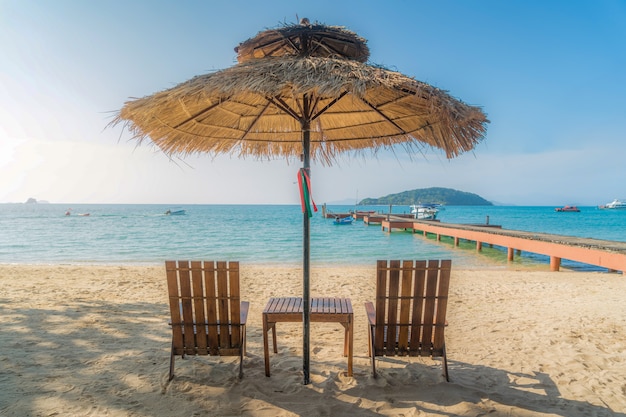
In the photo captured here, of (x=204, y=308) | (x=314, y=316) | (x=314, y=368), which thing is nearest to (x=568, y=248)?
(x=314, y=368)

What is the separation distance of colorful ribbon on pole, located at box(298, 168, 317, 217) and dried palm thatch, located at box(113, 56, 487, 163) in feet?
1.82

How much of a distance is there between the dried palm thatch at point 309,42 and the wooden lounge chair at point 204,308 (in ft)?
6.45

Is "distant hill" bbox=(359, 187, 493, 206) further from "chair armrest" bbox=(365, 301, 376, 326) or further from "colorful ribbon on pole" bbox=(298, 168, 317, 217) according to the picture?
"colorful ribbon on pole" bbox=(298, 168, 317, 217)

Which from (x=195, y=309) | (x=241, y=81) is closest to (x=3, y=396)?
(x=195, y=309)

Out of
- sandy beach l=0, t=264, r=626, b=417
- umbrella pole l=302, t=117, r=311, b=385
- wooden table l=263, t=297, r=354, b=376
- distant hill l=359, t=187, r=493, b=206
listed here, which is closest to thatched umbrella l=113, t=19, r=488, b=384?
umbrella pole l=302, t=117, r=311, b=385

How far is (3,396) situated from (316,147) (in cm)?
376

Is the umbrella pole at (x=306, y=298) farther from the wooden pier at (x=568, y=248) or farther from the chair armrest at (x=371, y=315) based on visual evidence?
the wooden pier at (x=568, y=248)

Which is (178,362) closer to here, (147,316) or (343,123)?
(147,316)

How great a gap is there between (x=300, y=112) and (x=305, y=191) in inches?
34.0

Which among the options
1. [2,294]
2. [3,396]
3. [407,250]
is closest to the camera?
[3,396]

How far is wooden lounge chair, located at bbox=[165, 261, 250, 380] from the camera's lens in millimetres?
2838

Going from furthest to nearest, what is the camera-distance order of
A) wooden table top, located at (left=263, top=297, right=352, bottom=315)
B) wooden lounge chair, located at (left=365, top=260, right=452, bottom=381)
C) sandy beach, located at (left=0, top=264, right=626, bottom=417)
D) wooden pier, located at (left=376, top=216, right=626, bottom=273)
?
wooden pier, located at (left=376, top=216, right=626, bottom=273), wooden table top, located at (left=263, top=297, right=352, bottom=315), wooden lounge chair, located at (left=365, top=260, right=452, bottom=381), sandy beach, located at (left=0, top=264, right=626, bottom=417)

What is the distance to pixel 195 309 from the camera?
2.87 meters

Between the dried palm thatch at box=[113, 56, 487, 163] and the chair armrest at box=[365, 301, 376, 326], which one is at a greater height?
the dried palm thatch at box=[113, 56, 487, 163]
